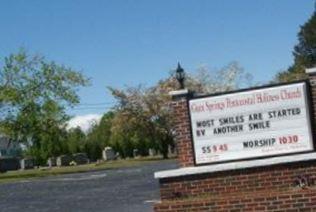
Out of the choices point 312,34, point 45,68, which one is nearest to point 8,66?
point 45,68

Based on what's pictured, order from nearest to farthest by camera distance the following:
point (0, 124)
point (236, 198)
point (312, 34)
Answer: point (236, 198) → point (0, 124) → point (312, 34)

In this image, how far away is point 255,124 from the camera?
1425 cm

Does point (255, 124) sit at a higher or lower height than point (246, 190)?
higher

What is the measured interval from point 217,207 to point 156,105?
73.7m

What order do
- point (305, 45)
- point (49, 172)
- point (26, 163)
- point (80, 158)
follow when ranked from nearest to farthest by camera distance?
point (49, 172), point (26, 163), point (80, 158), point (305, 45)

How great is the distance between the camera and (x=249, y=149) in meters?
14.3

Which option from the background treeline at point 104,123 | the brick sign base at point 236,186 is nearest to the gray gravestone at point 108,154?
the background treeline at point 104,123

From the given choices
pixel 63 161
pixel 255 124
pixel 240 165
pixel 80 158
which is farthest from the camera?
pixel 80 158

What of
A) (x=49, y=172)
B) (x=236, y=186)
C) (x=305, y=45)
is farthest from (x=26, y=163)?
(x=236, y=186)

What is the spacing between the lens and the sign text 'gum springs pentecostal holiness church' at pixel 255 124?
14.1m

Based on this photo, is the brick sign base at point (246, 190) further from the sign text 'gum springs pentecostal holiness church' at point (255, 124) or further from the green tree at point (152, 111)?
the green tree at point (152, 111)

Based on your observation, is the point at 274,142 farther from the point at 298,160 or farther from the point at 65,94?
the point at 65,94

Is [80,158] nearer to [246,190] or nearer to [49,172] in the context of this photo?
[49,172]

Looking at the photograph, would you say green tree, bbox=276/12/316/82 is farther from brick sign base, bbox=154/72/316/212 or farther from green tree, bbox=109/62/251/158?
brick sign base, bbox=154/72/316/212
